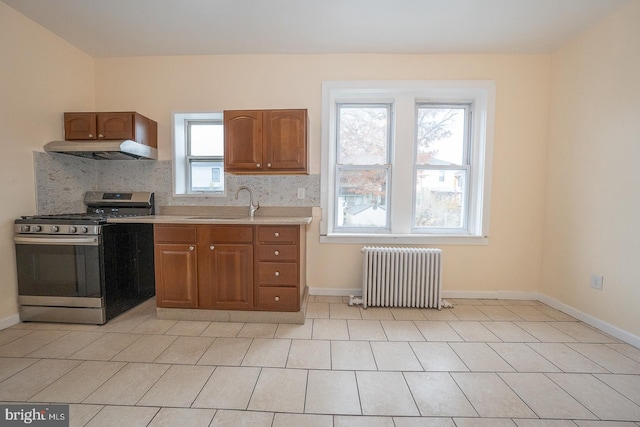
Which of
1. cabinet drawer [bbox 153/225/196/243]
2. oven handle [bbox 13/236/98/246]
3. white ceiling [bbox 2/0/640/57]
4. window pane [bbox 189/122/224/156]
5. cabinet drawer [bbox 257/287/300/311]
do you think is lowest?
cabinet drawer [bbox 257/287/300/311]

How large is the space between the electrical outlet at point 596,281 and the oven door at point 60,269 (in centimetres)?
440

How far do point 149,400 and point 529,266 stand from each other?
3.64 meters

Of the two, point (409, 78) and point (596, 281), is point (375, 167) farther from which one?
point (596, 281)

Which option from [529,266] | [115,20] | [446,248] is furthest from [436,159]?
[115,20]

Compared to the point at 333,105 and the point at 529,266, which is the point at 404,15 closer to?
the point at 333,105

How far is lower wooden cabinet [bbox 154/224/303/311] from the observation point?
2344mm

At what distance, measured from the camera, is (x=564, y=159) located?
2660 millimetres

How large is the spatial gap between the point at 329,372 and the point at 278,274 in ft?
3.04

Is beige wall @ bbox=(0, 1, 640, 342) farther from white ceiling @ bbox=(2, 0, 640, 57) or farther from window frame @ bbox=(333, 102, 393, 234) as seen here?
window frame @ bbox=(333, 102, 393, 234)

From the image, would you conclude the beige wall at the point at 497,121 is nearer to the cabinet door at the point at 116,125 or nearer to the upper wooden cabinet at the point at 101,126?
the upper wooden cabinet at the point at 101,126

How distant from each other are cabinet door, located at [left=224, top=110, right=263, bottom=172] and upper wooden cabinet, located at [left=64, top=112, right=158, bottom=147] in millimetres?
951

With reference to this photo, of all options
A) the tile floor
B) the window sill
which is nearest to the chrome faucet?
the window sill

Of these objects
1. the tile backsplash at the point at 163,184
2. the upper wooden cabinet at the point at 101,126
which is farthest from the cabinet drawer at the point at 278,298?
the upper wooden cabinet at the point at 101,126

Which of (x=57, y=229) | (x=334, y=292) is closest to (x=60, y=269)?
(x=57, y=229)
